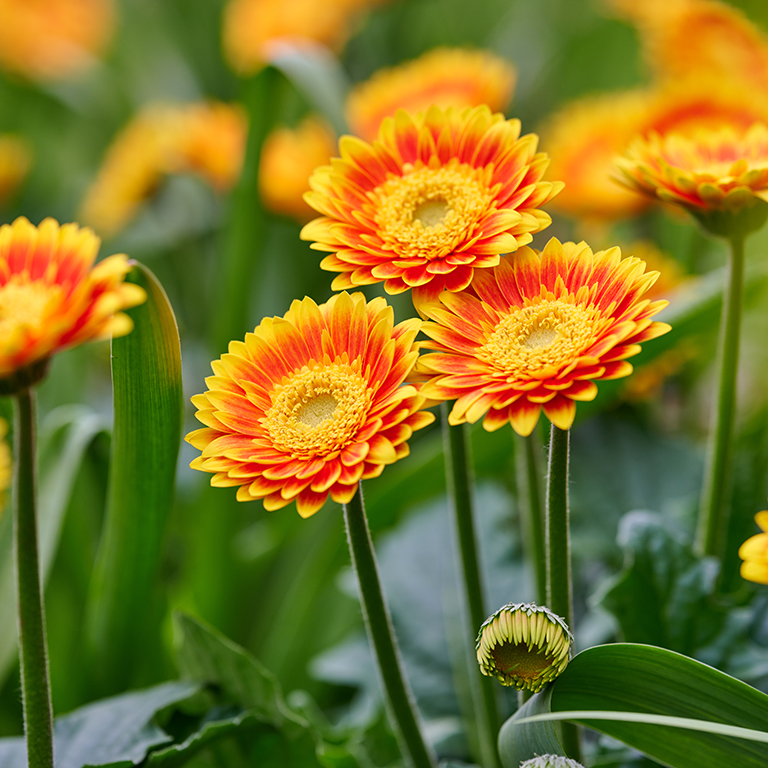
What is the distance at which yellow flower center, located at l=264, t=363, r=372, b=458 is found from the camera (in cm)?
34

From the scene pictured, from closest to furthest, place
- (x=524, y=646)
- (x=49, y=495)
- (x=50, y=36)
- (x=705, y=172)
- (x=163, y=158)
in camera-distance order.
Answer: (x=524, y=646) < (x=705, y=172) < (x=49, y=495) < (x=163, y=158) < (x=50, y=36)

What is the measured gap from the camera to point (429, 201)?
411 mm

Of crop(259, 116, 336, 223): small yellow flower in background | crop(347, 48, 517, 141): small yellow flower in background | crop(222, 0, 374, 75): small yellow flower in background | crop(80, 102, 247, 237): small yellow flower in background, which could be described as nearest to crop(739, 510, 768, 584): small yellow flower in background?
crop(347, 48, 517, 141): small yellow flower in background

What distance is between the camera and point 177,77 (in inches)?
59.3

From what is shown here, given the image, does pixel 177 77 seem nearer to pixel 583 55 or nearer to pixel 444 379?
pixel 583 55

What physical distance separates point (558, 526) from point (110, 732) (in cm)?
29

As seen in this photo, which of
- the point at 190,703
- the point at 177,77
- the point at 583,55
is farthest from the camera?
the point at 177,77

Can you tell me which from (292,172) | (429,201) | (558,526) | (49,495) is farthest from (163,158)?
(558,526)

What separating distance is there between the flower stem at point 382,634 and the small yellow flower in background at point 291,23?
3.16ft

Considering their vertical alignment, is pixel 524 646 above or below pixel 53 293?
below

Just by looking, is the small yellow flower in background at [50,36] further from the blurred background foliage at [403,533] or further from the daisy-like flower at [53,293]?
the daisy-like flower at [53,293]

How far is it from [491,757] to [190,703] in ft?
0.61

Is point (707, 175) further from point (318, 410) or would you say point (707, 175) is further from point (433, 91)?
point (433, 91)

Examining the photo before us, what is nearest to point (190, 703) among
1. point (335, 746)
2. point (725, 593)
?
point (335, 746)
